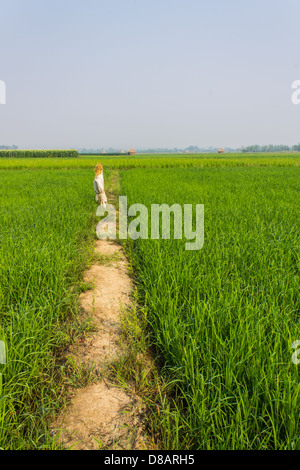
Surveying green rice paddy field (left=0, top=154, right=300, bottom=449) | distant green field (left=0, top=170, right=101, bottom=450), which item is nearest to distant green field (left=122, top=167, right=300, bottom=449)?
green rice paddy field (left=0, top=154, right=300, bottom=449)

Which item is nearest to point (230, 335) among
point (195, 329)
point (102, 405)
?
point (195, 329)

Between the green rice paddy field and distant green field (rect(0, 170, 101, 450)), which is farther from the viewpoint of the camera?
distant green field (rect(0, 170, 101, 450))

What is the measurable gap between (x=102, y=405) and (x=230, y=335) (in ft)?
2.73

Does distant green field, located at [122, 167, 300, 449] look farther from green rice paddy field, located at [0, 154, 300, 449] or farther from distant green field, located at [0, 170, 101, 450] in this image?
distant green field, located at [0, 170, 101, 450]

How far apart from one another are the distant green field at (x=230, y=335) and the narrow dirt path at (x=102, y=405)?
19cm

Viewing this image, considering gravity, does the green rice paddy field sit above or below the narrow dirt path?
above

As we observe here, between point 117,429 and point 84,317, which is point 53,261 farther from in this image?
point 117,429

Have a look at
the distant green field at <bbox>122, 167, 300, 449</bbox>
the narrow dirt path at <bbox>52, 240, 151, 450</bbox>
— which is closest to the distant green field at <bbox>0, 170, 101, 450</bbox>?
the narrow dirt path at <bbox>52, 240, 151, 450</bbox>

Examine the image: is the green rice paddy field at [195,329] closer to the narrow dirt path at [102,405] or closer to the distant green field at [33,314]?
the distant green field at [33,314]

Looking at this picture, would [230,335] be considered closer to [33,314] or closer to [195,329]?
[195,329]

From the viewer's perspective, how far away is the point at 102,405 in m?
1.33

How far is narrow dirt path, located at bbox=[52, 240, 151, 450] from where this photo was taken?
1146 millimetres

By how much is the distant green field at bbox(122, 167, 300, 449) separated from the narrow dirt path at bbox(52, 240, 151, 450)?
19cm

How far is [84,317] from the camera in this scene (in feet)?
6.84
